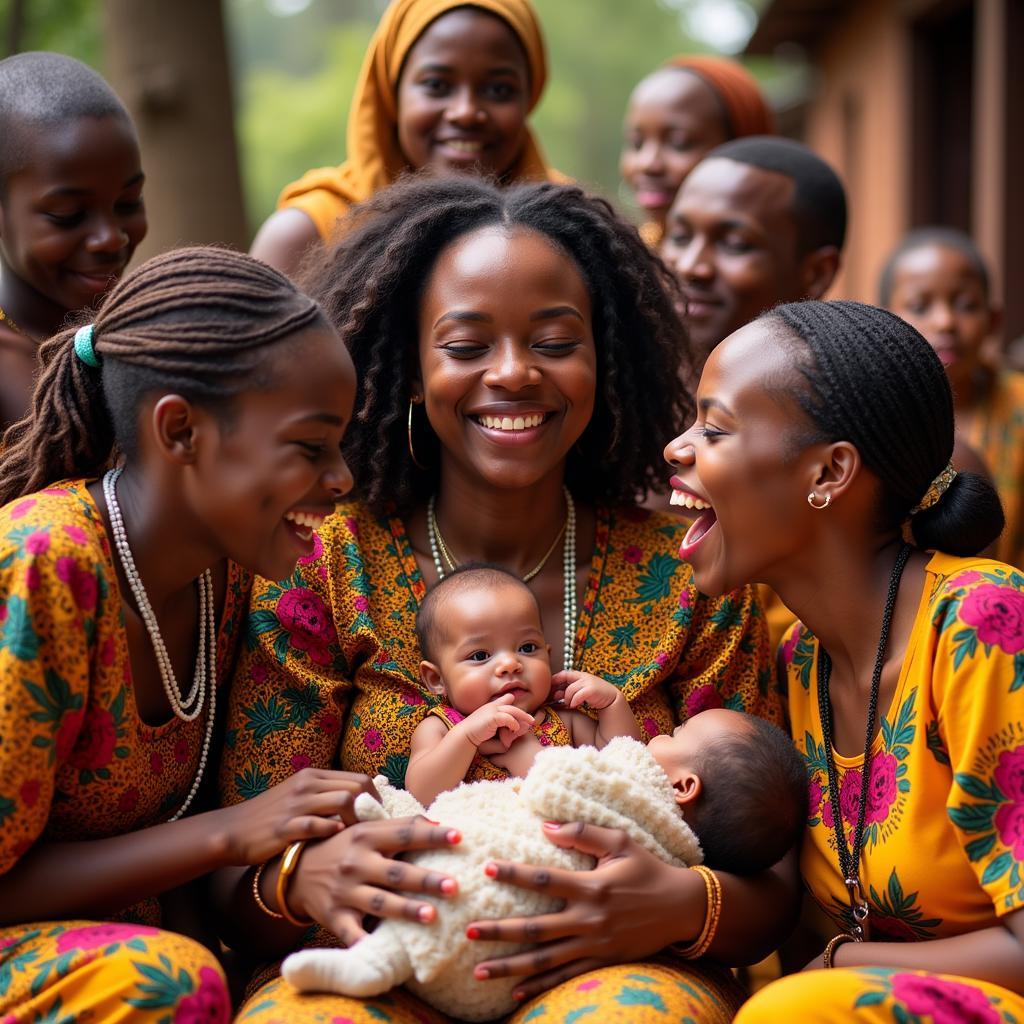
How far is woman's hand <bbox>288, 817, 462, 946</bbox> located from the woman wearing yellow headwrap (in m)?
2.48

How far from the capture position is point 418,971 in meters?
2.48

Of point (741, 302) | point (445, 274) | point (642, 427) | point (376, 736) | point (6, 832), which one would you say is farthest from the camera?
point (741, 302)

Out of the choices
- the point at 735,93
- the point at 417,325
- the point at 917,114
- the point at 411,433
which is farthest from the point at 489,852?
the point at 917,114

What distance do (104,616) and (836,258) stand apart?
3191 millimetres

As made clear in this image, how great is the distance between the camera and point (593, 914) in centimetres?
256

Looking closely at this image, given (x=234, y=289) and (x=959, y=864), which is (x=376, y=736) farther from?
(x=959, y=864)

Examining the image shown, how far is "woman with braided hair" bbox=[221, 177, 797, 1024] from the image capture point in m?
2.63

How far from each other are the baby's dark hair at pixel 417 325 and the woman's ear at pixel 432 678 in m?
0.44

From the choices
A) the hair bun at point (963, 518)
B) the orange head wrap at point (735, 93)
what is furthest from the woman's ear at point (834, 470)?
the orange head wrap at point (735, 93)

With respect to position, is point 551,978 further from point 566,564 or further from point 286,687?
point 566,564

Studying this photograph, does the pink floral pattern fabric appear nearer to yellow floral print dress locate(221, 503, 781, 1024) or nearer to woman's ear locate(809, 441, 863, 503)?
woman's ear locate(809, 441, 863, 503)

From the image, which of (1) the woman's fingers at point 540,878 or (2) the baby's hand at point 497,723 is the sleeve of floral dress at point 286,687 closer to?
(2) the baby's hand at point 497,723

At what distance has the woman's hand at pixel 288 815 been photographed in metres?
2.56

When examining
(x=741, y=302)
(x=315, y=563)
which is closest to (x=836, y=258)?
(x=741, y=302)
